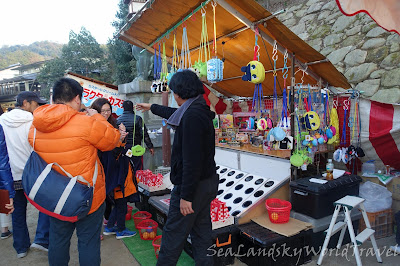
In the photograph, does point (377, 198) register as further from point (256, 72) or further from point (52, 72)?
point (52, 72)

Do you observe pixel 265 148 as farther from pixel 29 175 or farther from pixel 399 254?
pixel 29 175

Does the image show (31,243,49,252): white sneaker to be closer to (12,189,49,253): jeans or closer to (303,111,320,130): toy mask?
(12,189,49,253): jeans

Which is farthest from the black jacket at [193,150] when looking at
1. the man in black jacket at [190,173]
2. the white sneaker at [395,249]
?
the white sneaker at [395,249]

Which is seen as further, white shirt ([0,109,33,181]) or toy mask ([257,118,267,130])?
toy mask ([257,118,267,130])

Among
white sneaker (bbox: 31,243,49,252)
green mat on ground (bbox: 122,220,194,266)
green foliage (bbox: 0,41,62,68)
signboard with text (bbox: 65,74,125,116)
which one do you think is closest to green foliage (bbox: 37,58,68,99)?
signboard with text (bbox: 65,74,125,116)

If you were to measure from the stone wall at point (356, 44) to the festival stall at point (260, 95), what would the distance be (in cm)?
184

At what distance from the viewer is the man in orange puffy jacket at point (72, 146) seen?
72.5 inches

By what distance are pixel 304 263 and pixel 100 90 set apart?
575 cm

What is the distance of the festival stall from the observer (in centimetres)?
301

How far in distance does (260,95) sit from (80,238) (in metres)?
2.48

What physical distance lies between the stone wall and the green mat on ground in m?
4.66

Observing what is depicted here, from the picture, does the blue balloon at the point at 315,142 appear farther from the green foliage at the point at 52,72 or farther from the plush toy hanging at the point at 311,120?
the green foliage at the point at 52,72

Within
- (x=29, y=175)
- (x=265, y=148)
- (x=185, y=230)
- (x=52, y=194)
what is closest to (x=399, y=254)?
(x=265, y=148)

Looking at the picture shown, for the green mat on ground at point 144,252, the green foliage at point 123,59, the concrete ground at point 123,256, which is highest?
the green foliage at point 123,59
